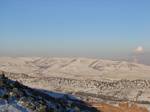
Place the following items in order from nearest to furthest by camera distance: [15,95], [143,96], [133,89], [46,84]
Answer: [15,95]
[143,96]
[133,89]
[46,84]

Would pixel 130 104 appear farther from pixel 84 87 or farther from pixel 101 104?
pixel 84 87

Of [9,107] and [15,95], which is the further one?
[15,95]

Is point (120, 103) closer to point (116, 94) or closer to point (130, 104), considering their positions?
point (130, 104)

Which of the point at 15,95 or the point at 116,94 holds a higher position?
the point at 15,95

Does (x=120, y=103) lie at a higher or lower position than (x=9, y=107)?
lower

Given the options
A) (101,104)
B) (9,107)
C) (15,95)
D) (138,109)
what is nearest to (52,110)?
(15,95)

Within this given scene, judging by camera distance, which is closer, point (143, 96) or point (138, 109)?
point (138, 109)

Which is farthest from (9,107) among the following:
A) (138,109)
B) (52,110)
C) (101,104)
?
(138,109)

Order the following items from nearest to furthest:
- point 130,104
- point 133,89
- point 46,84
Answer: point 130,104
point 133,89
point 46,84

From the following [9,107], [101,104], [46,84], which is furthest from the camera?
[46,84]
